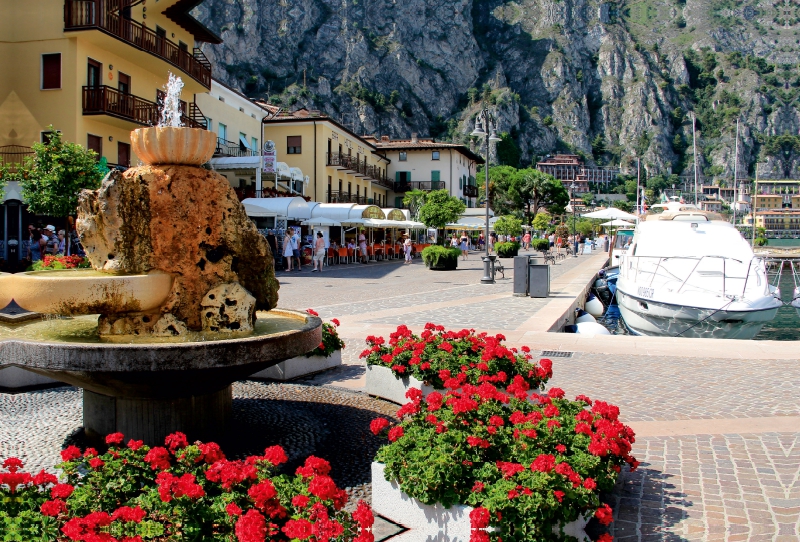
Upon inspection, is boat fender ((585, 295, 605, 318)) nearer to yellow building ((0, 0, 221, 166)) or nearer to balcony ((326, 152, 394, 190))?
yellow building ((0, 0, 221, 166))

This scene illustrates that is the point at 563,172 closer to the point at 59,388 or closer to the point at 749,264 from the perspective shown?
the point at 749,264

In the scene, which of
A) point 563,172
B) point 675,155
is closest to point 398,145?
point 563,172

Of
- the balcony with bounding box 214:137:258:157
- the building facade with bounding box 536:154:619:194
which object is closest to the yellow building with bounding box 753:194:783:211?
the building facade with bounding box 536:154:619:194

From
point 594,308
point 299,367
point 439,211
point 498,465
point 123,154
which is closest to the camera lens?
point 498,465

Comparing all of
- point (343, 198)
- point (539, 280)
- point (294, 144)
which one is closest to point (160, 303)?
point (539, 280)

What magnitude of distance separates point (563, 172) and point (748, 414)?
152718 mm

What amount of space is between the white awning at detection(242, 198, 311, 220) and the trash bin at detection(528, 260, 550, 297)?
13.7 m

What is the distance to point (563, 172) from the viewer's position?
15238 cm

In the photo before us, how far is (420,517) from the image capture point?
342cm

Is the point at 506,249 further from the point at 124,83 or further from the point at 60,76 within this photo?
the point at 60,76

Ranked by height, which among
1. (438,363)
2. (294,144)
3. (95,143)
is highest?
(294,144)

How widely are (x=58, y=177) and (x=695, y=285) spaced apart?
55.1ft

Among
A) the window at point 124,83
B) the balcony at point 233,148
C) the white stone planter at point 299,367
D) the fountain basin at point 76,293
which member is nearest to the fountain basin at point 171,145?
the fountain basin at point 76,293

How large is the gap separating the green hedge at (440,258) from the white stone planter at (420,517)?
75.9ft
